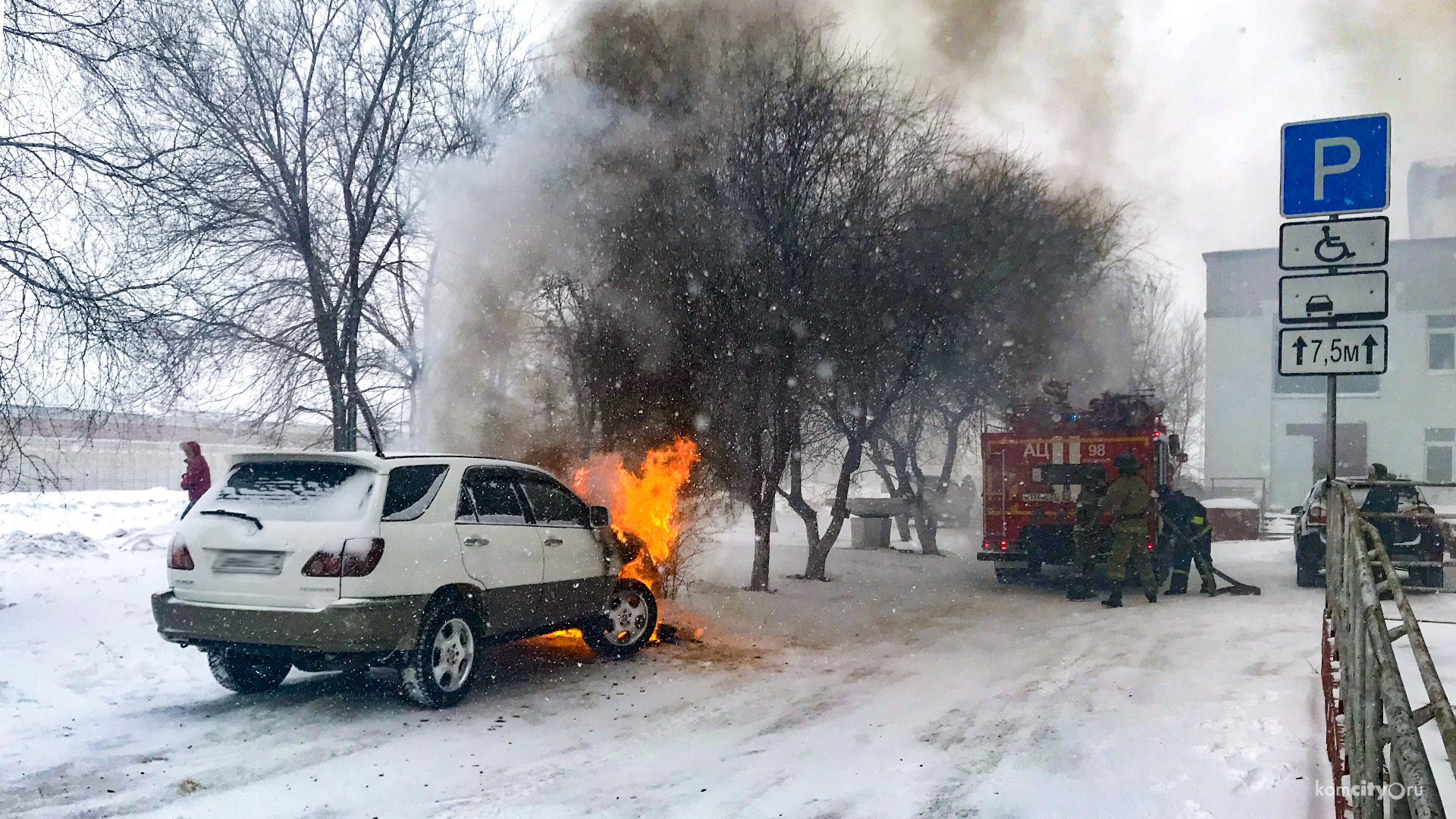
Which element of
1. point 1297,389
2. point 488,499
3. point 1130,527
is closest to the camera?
point 488,499

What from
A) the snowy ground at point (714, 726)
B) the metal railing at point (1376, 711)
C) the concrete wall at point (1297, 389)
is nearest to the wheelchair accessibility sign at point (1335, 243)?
the metal railing at point (1376, 711)

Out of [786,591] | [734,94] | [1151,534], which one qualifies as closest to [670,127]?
[734,94]

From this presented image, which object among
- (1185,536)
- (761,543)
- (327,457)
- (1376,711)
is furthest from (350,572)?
(1185,536)

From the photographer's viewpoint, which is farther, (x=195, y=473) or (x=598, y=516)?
(x=195, y=473)

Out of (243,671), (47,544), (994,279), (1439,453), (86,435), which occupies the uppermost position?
(994,279)

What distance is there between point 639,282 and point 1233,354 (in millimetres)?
25226

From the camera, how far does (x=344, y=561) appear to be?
584 cm

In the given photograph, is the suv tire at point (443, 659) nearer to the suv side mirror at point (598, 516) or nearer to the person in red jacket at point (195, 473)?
the suv side mirror at point (598, 516)

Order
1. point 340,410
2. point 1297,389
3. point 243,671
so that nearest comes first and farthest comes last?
point 243,671
point 340,410
point 1297,389

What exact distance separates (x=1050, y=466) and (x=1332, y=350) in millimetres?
7413

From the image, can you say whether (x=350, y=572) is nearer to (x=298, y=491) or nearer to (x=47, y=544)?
(x=298, y=491)

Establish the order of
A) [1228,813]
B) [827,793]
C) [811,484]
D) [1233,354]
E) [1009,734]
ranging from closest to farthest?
[1228,813] → [827,793] → [1009,734] → [1233,354] → [811,484]

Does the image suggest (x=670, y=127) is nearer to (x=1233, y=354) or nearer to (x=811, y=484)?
(x=811, y=484)

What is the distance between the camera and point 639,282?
11.6 m
